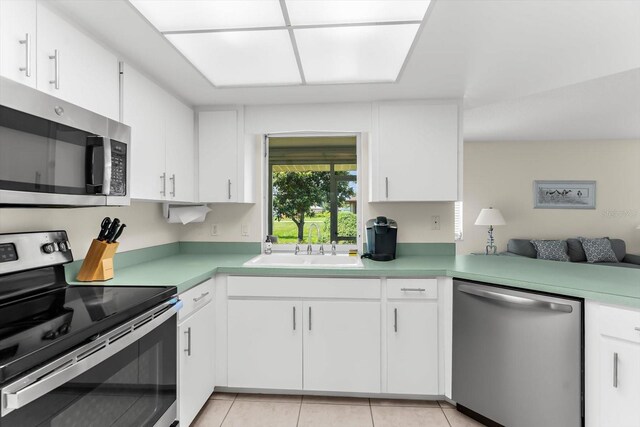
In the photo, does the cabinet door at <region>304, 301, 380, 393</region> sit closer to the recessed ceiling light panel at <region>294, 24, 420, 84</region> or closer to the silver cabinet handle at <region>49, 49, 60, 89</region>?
the recessed ceiling light panel at <region>294, 24, 420, 84</region>

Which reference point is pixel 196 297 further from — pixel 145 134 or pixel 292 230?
pixel 292 230

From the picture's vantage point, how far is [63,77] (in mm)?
1372

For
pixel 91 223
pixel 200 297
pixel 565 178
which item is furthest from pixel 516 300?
pixel 565 178

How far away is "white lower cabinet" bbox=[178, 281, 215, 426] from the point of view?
1.77 meters

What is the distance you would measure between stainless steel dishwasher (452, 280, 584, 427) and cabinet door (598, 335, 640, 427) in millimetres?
87

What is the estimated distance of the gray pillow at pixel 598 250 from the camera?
494 centimetres

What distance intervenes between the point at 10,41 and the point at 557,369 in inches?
101

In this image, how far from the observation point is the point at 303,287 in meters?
2.18

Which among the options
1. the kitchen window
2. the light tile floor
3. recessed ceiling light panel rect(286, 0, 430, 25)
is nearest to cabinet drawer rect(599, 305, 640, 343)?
the light tile floor

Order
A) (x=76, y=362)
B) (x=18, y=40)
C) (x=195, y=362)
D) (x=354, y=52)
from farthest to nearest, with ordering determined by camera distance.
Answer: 1. (x=195, y=362)
2. (x=354, y=52)
3. (x=18, y=40)
4. (x=76, y=362)

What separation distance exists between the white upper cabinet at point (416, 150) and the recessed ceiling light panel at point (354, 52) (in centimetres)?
40

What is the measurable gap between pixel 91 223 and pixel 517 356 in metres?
2.39

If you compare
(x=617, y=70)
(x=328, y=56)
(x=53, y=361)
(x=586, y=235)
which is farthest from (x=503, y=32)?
(x=586, y=235)

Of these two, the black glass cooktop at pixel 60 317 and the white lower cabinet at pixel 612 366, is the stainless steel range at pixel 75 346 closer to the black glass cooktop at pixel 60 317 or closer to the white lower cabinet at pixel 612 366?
→ the black glass cooktop at pixel 60 317
